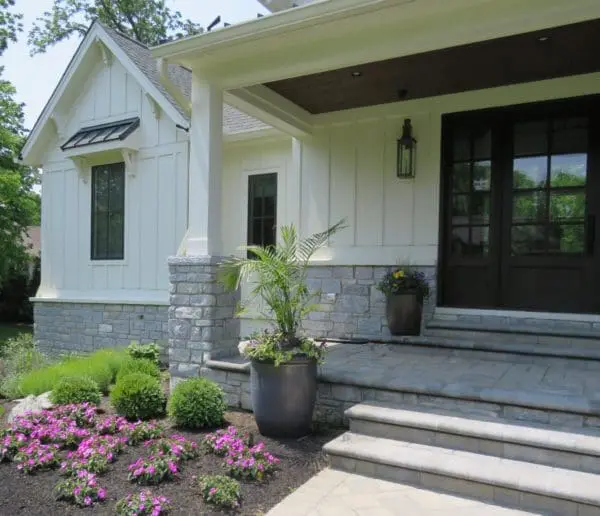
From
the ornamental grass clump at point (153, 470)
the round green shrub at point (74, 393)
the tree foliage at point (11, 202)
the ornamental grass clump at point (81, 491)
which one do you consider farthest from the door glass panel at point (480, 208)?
the tree foliage at point (11, 202)

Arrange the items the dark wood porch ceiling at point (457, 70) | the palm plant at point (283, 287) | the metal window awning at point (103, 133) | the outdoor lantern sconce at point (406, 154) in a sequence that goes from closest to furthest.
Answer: the palm plant at point (283, 287), the dark wood porch ceiling at point (457, 70), the outdoor lantern sconce at point (406, 154), the metal window awning at point (103, 133)

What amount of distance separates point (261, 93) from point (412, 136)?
1.78 metres

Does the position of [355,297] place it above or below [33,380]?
above

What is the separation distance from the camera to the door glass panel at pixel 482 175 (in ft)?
17.6

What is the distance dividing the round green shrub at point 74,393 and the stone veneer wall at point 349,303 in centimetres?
253

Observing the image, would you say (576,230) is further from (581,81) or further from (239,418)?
(239,418)

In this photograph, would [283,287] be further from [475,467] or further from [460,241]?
[460,241]

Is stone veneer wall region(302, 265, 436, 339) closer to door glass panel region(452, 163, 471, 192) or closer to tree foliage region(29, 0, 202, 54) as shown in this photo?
door glass panel region(452, 163, 471, 192)

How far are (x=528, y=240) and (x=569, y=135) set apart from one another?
113cm

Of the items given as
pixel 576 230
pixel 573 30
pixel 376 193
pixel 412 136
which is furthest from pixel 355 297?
pixel 573 30

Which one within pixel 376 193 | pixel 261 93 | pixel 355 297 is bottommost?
pixel 355 297

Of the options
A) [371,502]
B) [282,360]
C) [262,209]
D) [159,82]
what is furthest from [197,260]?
[159,82]

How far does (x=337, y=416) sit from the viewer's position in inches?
151

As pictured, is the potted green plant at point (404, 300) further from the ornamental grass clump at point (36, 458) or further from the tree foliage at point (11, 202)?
the tree foliage at point (11, 202)
